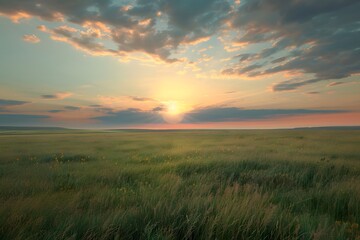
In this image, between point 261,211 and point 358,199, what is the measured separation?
3398 millimetres

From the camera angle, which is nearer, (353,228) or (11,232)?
(11,232)

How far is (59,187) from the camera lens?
7.33 meters

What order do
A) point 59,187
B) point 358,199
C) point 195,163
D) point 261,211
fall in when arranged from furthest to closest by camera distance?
point 195,163 → point 59,187 → point 358,199 → point 261,211

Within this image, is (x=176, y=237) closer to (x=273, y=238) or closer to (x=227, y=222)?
(x=227, y=222)

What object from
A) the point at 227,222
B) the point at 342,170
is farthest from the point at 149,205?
the point at 342,170

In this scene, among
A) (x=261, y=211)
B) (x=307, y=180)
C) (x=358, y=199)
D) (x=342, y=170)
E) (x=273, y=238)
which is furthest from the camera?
(x=342, y=170)

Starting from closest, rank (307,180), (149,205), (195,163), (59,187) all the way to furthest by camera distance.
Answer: (149,205) → (59,187) → (307,180) → (195,163)

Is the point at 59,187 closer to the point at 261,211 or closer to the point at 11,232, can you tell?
the point at 11,232

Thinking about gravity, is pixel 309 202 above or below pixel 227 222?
below

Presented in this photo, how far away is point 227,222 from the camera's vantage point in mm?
3760

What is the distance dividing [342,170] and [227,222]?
30.3 ft

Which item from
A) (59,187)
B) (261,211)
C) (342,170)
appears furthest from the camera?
(342,170)

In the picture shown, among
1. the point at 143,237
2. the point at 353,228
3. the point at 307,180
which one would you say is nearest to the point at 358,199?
the point at 353,228

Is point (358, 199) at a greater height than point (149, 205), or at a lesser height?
lesser
